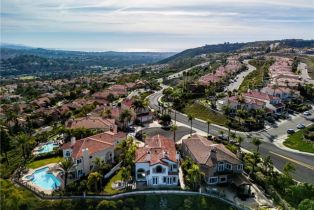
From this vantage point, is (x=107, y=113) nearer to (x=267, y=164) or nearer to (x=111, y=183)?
(x=111, y=183)

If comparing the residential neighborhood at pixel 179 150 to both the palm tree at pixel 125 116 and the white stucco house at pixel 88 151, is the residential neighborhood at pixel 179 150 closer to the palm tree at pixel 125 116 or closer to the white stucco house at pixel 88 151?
the white stucco house at pixel 88 151

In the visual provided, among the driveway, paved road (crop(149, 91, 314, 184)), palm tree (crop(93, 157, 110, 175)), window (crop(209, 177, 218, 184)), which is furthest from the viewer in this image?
the driveway

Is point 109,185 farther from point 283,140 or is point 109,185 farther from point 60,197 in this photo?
point 283,140

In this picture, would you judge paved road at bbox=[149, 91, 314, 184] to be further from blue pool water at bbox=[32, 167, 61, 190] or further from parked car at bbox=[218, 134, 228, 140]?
blue pool water at bbox=[32, 167, 61, 190]

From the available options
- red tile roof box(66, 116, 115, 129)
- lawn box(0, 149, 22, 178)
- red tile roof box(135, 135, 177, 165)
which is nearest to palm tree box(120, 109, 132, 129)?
red tile roof box(66, 116, 115, 129)

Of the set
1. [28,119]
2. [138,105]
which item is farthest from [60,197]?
[28,119]

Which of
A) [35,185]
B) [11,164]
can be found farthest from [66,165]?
[11,164]
